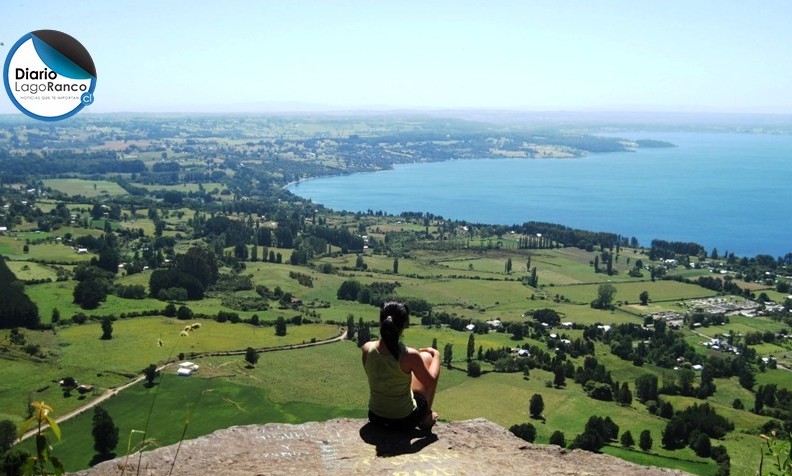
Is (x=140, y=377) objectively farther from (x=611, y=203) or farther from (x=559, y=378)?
(x=611, y=203)

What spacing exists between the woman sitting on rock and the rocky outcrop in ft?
0.54

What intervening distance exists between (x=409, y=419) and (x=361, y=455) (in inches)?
27.4

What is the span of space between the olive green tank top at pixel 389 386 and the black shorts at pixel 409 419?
50mm

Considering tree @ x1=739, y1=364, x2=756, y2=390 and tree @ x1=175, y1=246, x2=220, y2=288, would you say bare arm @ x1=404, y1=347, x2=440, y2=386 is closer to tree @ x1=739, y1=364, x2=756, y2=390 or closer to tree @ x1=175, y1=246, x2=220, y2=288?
tree @ x1=739, y1=364, x2=756, y2=390

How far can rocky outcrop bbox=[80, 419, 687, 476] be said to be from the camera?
5.98 m

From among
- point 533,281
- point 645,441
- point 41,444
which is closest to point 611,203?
point 533,281

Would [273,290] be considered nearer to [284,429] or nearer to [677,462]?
[677,462]

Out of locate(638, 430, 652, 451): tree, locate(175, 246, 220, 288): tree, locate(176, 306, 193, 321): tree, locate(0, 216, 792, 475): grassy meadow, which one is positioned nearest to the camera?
locate(0, 216, 792, 475): grassy meadow

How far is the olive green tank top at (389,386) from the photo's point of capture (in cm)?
654

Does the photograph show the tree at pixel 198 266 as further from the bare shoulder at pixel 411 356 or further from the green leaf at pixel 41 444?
the green leaf at pixel 41 444

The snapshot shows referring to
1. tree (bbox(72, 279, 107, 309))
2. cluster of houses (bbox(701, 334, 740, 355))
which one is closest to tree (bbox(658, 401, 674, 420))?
cluster of houses (bbox(701, 334, 740, 355))

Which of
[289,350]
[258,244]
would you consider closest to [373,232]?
[258,244]

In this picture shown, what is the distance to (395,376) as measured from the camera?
258 inches

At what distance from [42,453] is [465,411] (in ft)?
120
